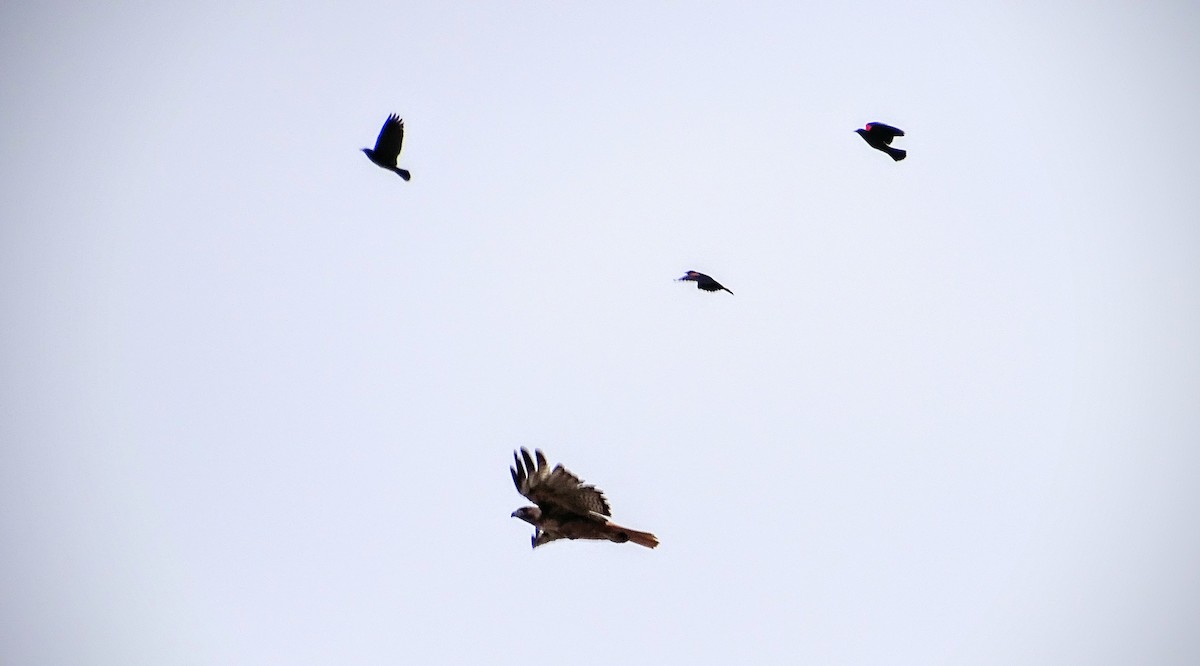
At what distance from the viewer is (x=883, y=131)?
1533cm

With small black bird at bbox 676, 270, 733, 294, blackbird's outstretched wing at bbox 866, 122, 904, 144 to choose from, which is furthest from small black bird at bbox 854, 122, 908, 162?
small black bird at bbox 676, 270, 733, 294

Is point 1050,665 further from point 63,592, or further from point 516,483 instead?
point 63,592

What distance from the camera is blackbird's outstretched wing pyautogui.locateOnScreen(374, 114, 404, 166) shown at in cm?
1572

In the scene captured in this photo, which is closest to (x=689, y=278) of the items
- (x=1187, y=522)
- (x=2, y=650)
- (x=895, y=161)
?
(x=895, y=161)

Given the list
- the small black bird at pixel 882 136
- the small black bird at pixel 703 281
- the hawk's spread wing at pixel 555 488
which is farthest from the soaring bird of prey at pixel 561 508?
the small black bird at pixel 882 136

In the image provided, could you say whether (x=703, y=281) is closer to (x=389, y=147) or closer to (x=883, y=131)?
(x=883, y=131)

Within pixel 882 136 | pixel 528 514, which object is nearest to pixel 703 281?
pixel 882 136

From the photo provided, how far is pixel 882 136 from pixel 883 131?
0.12 metres

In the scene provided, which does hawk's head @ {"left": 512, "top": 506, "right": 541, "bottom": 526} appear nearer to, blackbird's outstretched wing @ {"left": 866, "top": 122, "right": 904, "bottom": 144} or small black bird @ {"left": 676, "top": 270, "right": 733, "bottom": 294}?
small black bird @ {"left": 676, "top": 270, "right": 733, "bottom": 294}

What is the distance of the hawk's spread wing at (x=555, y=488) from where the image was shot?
543 inches

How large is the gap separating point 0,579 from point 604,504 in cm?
22078

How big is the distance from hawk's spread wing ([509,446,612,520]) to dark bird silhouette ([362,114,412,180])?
5301 mm

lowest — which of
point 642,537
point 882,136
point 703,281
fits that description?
point 642,537

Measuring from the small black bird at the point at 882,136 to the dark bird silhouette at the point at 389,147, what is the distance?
24.7ft
